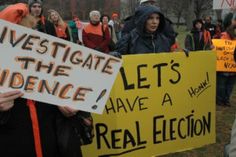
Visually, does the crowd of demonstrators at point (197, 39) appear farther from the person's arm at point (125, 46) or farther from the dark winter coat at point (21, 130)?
the dark winter coat at point (21, 130)

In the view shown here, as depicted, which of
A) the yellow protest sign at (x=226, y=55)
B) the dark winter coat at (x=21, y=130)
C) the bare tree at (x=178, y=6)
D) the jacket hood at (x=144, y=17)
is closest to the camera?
the dark winter coat at (x=21, y=130)

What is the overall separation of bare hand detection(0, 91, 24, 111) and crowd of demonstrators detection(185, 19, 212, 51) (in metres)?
5.85

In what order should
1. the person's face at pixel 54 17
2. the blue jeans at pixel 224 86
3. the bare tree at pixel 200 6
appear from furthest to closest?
the bare tree at pixel 200 6, the person's face at pixel 54 17, the blue jeans at pixel 224 86

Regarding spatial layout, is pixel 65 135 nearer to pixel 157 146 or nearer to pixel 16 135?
pixel 16 135

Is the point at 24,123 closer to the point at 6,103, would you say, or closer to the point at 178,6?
the point at 6,103

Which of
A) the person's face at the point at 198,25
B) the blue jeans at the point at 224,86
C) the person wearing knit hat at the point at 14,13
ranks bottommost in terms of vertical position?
the blue jeans at the point at 224,86

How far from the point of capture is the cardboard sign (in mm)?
2045

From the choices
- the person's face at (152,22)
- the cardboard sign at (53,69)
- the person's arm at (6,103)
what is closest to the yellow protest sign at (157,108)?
the person's face at (152,22)

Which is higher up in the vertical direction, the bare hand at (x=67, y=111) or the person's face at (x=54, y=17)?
the person's face at (x=54, y=17)

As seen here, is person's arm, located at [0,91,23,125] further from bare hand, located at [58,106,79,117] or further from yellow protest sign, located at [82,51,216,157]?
yellow protest sign, located at [82,51,216,157]

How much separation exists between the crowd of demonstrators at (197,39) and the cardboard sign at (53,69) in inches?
215

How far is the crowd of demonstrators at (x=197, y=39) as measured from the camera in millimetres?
7625

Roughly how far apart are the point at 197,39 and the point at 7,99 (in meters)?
6.20

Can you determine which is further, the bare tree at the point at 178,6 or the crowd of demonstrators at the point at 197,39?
the bare tree at the point at 178,6
